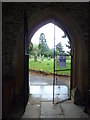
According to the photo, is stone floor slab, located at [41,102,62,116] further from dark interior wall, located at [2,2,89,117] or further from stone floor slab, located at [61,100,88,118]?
dark interior wall, located at [2,2,89,117]

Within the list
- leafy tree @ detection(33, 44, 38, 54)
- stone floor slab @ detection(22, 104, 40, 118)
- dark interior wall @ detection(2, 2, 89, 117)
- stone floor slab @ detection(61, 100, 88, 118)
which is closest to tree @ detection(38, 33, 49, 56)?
leafy tree @ detection(33, 44, 38, 54)

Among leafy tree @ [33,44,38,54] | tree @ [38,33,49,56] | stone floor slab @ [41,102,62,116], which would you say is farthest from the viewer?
leafy tree @ [33,44,38,54]

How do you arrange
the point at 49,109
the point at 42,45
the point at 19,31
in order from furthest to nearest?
1. the point at 42,45
2. the point at 19,31
3. the point at 49,109

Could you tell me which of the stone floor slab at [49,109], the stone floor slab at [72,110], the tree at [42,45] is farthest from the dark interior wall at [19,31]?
the tree at [42,45]

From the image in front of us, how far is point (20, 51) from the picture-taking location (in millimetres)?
5281

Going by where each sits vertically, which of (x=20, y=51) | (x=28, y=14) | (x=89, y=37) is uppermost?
(x=28, y=14)

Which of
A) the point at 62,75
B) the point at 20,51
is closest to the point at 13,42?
the point at 20,51

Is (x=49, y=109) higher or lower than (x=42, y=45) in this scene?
lower

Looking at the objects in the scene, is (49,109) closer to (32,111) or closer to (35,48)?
(32,111)

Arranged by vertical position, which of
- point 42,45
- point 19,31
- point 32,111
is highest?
point 42,45

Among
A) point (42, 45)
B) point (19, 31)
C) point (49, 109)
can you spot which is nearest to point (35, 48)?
point (42, 45)

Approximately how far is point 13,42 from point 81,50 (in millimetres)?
1755

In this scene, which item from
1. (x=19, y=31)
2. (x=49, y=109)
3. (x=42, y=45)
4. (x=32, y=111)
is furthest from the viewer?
(x=42, y=45)

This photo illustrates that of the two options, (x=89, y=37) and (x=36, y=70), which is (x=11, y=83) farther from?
(x=36, y=70)
